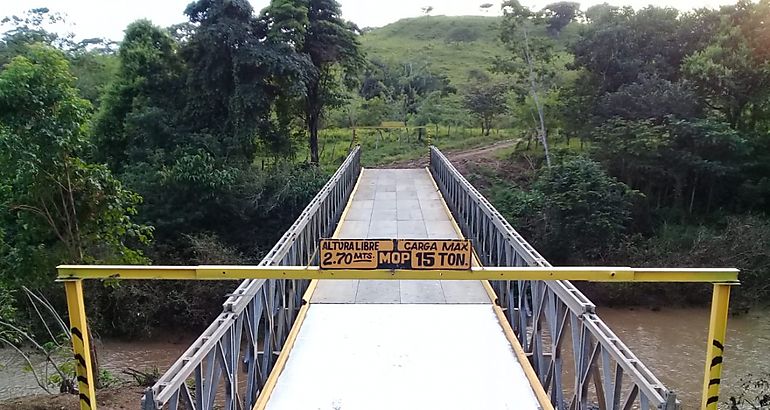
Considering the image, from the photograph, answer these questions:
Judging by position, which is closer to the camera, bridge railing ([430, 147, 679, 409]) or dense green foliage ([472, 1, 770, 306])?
bridge railing ([430, 147, 679, 409])

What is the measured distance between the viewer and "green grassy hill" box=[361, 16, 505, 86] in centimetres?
5281

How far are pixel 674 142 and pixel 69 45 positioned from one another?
33738mm

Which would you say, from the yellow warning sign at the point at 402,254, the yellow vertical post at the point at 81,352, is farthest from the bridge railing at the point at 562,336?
the yellow vertical post at the point at 81,352

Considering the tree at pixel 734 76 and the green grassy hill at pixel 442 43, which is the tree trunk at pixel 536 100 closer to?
the tree at pixel 734 76

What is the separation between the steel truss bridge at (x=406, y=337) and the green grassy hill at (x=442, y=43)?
1529 inches

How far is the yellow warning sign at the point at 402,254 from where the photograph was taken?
173 inches

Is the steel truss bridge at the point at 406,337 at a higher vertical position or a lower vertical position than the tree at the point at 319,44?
lower

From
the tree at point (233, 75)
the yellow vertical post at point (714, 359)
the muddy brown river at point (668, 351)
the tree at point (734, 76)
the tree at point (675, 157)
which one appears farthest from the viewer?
the tree at point (233, 75)

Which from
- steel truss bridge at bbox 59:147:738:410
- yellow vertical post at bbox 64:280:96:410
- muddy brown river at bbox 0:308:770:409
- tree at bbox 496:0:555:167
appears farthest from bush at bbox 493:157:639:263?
yellow vertical post at bbox 64:280:96:410

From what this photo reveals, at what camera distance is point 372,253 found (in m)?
4.43

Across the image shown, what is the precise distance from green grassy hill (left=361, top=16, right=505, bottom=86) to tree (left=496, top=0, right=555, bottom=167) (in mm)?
18818

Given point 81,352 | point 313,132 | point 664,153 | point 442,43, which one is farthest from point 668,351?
point 442,43

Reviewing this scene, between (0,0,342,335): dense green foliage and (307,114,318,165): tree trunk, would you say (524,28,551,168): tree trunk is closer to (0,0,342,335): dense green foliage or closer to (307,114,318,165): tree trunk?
(307,114,318,165): tree trunk

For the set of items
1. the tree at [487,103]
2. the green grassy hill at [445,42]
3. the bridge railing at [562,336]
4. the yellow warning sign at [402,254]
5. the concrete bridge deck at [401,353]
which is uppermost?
the green grassy hill at [445,42]
